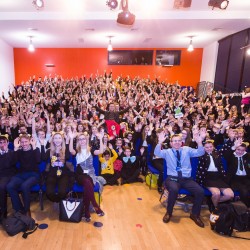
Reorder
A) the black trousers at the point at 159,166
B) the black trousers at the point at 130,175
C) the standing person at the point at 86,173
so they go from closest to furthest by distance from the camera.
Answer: the standing person at the point at 86,173 → the black trousers at the point at 159,166 → the black trousers at the point at 130,175

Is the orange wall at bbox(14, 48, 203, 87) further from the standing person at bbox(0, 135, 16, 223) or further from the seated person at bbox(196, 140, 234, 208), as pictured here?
the standing person at bbox(0, 135, 16, 223)

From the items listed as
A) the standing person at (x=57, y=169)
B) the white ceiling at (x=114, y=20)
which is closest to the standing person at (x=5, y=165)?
the standing person at (x=57, y=169)

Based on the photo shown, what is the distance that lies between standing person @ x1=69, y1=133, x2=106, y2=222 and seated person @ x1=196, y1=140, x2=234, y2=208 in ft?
5.18

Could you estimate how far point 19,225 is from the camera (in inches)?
115

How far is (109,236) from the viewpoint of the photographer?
291 cm

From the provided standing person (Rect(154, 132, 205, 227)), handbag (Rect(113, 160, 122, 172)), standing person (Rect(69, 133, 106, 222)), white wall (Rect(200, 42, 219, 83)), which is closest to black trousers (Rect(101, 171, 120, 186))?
handbag (Rect(113, 160, 122, 172))

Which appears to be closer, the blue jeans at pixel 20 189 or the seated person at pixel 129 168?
the blue jeans at pixel 20 189

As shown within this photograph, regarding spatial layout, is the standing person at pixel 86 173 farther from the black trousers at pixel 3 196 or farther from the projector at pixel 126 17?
the projector at pixel 126 17

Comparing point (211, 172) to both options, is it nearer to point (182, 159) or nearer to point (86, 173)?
point (182, 159)

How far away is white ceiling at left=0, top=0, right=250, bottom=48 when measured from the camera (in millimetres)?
6051

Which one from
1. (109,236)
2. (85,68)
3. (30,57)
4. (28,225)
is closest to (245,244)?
(109,236)

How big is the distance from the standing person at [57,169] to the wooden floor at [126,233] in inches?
17.1

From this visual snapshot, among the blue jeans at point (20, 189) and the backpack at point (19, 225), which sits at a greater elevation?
the blue jeans at point (20, 189)

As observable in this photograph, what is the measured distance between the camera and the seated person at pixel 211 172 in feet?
11.1
